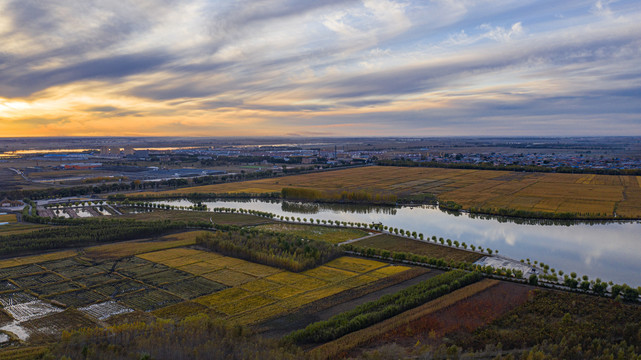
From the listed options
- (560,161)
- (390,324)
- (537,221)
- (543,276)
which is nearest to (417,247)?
(543,276)

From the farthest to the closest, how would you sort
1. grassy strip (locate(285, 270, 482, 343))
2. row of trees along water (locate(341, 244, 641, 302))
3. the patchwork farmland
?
row of trees along water (locate(341, 244, 641, 302)) < the patchwork farmland < grassy strip (locate(285, 270, 482, 343))

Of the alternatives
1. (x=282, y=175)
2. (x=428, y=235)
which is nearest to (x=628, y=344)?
(x=428, y=235)

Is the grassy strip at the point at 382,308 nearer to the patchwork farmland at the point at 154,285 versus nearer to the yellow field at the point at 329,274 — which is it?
the patchwork farmland at the point at 154,285

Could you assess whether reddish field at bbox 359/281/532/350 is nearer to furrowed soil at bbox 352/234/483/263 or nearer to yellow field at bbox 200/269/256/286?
furrowed soil at bbox 352/234/483/263

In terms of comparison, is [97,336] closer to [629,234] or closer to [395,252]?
[395,252]

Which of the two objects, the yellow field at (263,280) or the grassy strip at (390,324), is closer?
the grassy strip at (390,324)

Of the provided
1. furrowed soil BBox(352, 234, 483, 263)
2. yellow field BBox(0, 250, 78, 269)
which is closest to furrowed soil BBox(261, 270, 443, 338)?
furrowed soil BBox(352, 234, 483, 263)

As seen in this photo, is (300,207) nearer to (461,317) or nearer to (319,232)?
(319,232)

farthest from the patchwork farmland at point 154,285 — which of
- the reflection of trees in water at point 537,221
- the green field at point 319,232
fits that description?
the reflection of trees in water at point 537,221
